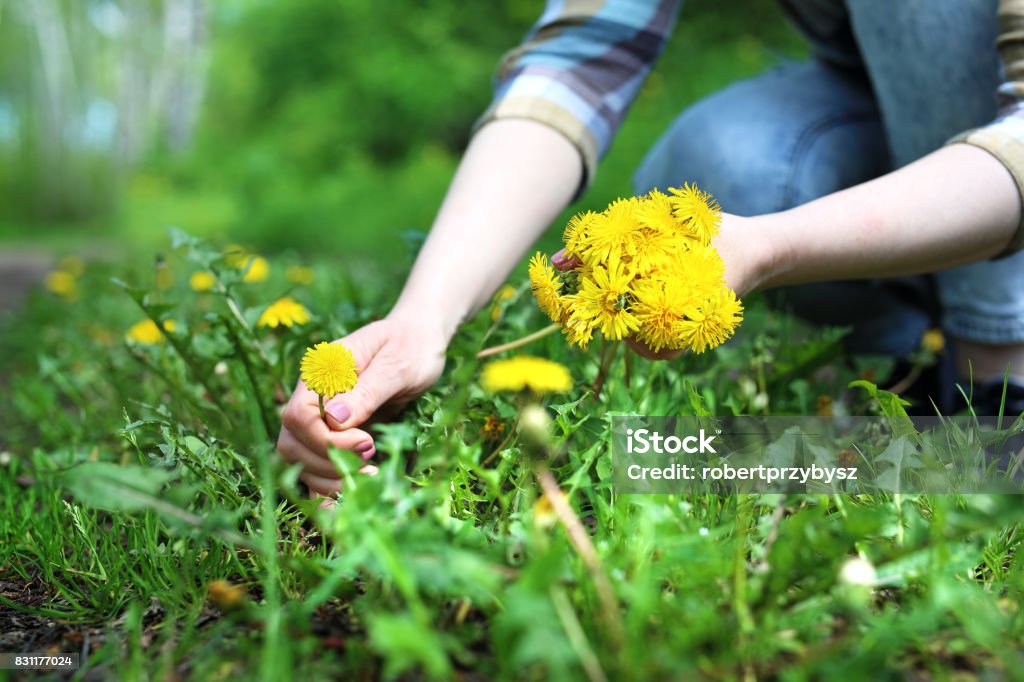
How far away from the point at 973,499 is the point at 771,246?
0.40 metres

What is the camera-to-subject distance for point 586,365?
148cm

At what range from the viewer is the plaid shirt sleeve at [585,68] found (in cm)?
150

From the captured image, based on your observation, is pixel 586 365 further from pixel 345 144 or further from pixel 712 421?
pixel 345 144

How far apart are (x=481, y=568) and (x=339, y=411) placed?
0.40 m

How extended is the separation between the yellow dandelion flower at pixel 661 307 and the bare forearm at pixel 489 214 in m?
0.41

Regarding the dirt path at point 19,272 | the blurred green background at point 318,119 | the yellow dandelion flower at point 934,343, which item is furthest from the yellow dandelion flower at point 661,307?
the dirt path at point 19,272

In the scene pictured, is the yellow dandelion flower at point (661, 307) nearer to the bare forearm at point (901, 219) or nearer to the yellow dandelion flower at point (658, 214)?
the yellow dandelion flower at point (658, 214)

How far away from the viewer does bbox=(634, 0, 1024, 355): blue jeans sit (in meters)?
1.50

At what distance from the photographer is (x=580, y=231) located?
979mm

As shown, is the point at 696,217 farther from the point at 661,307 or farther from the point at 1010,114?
the point at 1010,114

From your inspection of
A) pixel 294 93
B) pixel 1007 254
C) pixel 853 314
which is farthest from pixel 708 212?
pixel 294 93

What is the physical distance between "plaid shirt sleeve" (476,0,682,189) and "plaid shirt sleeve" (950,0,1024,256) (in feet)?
2.03

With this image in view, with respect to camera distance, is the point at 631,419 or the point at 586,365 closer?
the point at 631,419

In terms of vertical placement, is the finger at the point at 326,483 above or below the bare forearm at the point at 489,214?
below
